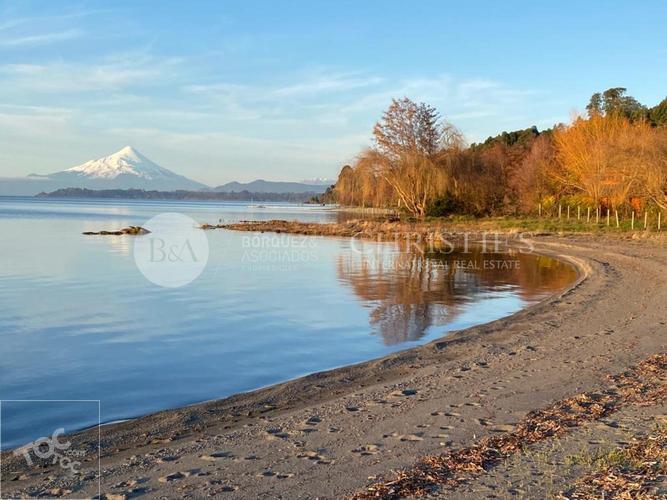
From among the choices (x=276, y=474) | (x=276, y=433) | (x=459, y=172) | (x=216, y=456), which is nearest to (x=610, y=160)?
(x=459, y=172)

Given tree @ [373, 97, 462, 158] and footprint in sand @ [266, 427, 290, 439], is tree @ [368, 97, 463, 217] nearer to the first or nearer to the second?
tree @ [373, 97, 462, 158]

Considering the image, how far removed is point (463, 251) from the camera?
36469 millimetres

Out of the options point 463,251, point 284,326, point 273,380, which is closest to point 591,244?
point 463,251

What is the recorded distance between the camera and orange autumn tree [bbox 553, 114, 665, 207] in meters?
35.2

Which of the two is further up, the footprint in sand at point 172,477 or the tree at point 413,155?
the tree at point 413,155

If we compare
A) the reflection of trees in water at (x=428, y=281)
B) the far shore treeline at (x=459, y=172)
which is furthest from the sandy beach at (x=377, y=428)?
the far shore treeline at (x=459, y=172)

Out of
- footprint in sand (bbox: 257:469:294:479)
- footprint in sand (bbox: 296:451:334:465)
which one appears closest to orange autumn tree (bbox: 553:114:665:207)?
footprint in sand (bbox: 296:451:334:465)

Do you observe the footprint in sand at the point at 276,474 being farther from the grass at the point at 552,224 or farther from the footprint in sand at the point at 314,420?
the grass at the point at 552,224

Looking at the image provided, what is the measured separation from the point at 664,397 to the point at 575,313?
742cm

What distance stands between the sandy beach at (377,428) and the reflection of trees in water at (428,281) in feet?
11.2

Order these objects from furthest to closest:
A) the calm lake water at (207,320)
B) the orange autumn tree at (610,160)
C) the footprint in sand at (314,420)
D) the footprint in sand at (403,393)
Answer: the orange autumn tree at (610,160) < the calm lake water at (207,320) < the footprint in sand at (403,393) < the footprint in sand at (314,420)

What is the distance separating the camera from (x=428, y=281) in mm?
22906

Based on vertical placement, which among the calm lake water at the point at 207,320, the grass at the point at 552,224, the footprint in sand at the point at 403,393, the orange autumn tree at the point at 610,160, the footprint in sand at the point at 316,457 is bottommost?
the calm lake water at the point at 207,320

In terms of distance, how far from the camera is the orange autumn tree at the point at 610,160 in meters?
35.2
